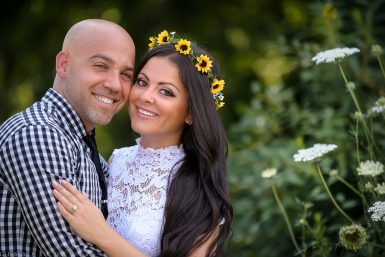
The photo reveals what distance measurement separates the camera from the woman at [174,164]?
3264mm

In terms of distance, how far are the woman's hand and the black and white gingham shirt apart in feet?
0.09

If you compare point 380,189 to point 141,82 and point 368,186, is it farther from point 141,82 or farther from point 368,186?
point 141,82

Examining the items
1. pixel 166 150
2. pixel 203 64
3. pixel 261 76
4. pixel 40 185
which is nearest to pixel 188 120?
pixel 166 150

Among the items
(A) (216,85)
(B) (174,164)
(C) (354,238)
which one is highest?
(A) (216,85)

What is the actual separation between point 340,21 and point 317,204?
134 cm

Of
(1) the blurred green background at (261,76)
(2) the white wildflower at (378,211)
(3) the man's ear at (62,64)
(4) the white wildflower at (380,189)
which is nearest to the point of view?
(2) the white wildflower at (378,211)

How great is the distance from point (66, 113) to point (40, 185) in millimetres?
500

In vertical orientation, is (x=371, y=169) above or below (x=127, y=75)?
below

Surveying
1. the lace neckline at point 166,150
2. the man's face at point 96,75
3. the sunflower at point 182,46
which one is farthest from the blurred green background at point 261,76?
the man's face at point 96,75

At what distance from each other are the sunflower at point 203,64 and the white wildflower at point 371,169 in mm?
845

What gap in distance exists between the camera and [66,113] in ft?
10.8

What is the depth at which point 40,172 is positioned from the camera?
2908 mm

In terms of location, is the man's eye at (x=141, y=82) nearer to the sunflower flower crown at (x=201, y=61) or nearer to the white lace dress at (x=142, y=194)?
the sunflower flower crown at (x=201, y=61)

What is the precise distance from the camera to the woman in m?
3.26
